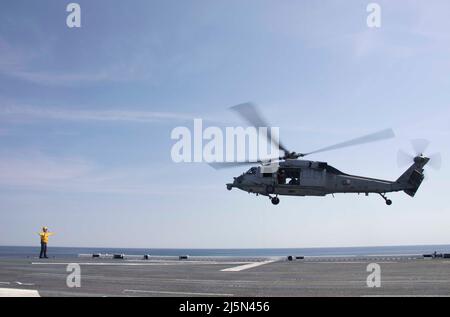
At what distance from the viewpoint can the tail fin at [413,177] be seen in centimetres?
3419

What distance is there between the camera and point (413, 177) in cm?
3450

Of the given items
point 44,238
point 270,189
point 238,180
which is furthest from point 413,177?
point 44,238

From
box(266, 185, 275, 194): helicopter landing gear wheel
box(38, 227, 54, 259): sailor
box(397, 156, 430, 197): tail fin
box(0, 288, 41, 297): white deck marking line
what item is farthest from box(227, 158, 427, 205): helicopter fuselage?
box(0, 288, 41, 297): white deck marking line

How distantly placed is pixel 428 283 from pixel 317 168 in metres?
17.3

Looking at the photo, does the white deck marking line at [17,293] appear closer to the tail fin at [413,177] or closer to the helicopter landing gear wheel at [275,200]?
the helicopter landing gear wheel at [275,200]

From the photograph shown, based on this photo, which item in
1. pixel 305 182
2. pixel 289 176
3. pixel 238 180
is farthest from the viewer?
pixel 238 180

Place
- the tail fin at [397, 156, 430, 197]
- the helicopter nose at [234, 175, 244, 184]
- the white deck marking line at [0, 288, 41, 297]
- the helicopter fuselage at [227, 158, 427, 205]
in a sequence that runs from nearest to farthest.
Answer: the white deck marking line at [0, 288, 41, 297]
the helicopter fuselage at [227, 158, 427, 205]
the helicopter nose at [234, 175, 244, 184]
the tail fin at [397, 156, 430, 197]

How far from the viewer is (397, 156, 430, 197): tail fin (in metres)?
34.2

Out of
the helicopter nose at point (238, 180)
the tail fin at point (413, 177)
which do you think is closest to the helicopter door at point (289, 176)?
the helicopter nose at point (238, 180)

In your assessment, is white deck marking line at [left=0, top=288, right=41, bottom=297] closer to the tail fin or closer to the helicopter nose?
the helicopter nose

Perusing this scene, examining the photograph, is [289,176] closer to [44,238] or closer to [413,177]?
A: [413,177]

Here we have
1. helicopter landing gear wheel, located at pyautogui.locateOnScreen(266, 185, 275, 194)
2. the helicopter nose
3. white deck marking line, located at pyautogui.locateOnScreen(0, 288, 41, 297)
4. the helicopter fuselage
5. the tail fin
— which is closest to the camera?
white deck marking line, located at pyautogui.locateOnScreen(0, 288, 41, 297)

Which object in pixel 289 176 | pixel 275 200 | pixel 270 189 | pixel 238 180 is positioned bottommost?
pixel 275 200

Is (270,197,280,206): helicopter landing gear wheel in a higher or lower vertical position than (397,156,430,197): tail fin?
lower
